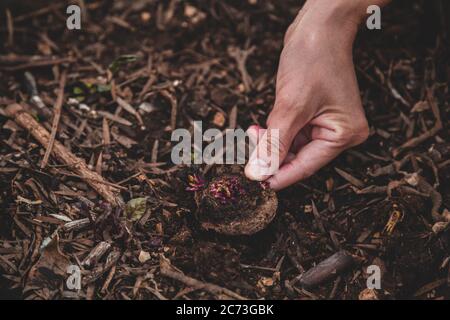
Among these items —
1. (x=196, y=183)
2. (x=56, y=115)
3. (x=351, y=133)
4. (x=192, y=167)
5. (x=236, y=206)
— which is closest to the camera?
(x=236, y=206)

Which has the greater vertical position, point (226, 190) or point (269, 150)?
point (269, 150)

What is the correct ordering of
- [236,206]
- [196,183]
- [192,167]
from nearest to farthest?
1. [236,206]
2. [196,183]
3. [192,167]

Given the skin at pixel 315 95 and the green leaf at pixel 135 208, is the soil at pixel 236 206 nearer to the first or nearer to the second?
the skin at pixel 315 95

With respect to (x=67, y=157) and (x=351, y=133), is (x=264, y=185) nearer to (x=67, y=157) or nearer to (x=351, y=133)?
(x=351, y=133)

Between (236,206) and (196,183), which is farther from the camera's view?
(196,183)

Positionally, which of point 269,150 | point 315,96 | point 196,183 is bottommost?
point 196,183

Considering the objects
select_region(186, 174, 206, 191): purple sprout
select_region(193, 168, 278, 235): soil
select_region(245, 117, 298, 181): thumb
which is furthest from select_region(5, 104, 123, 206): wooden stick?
select_region(245, 117, 298, 181): thumb

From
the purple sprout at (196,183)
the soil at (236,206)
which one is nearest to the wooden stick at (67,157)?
the purple sprout at (196,183)

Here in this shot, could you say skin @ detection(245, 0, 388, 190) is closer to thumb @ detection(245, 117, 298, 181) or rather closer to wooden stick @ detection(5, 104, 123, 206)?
thumb @ detection(245, 117, 298, 181)

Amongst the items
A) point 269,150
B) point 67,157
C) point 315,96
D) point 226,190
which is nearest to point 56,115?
point 67,157
